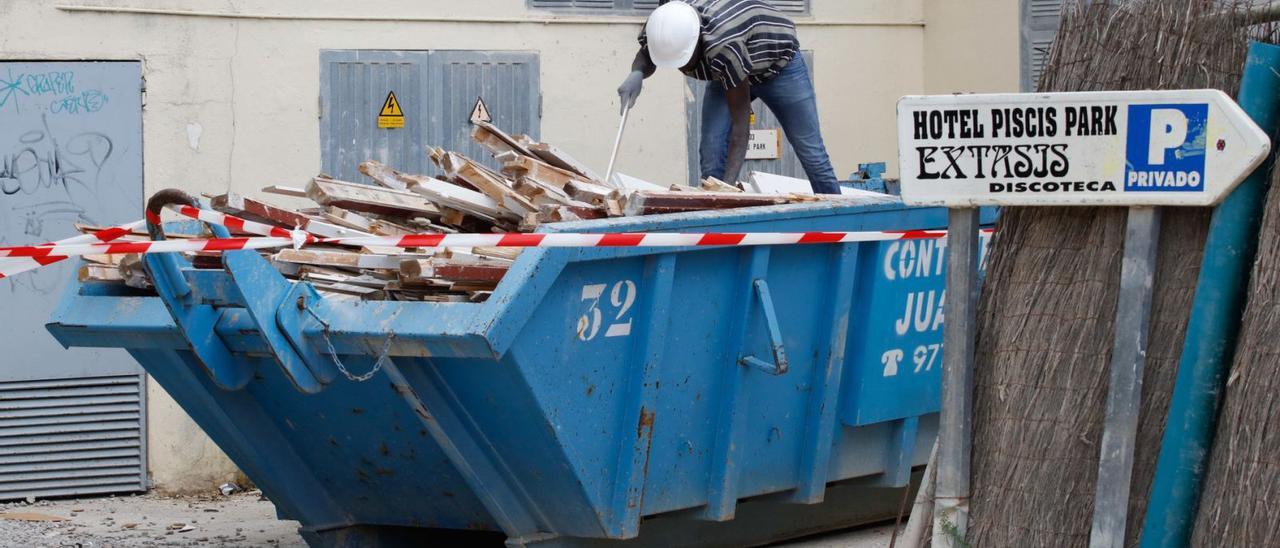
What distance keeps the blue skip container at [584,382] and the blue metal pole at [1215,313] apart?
1.80 m

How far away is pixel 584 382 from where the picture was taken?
5102 mm

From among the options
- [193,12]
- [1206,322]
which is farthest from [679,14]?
[1206,322]

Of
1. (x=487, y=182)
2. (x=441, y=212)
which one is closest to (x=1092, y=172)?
(x=487, y=182)

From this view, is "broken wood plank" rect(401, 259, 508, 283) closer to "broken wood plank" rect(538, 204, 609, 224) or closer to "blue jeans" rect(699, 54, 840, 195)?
"broken wood plank" rect(538, 204, 609, 224)

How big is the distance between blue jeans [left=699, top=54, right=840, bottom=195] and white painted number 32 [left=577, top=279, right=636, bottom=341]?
2.32 metres

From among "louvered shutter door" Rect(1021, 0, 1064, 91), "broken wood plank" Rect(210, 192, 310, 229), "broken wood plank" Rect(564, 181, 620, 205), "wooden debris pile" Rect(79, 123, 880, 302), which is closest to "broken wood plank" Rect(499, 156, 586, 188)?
"wooden debris pile" Rect(79, 123, 880, 302)

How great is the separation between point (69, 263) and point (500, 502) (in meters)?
3.71

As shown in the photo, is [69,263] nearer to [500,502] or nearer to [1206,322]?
[500,502]

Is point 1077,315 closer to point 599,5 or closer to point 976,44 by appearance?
point 599,5

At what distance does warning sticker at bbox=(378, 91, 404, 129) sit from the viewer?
8516mm

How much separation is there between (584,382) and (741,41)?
9.09 ft

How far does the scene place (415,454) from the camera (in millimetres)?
5508

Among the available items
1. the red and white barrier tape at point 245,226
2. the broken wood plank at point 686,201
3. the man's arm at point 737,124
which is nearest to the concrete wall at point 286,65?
the man's arm at point 737,124

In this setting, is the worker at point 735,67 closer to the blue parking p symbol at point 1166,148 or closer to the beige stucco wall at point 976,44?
the beige stucco wall at point 976,44
